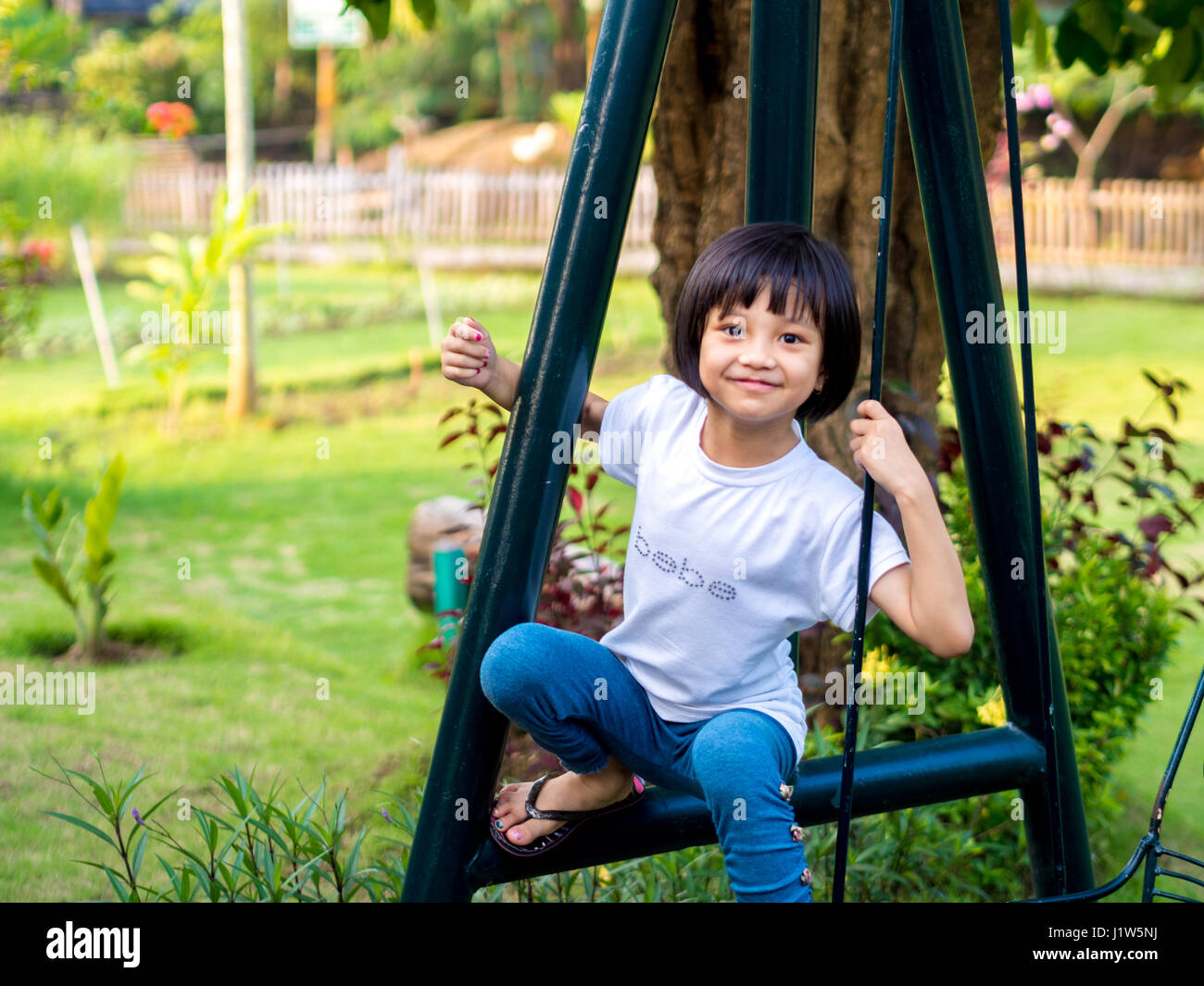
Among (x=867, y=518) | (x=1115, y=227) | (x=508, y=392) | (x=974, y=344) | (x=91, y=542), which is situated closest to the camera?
(x=867, y=518)

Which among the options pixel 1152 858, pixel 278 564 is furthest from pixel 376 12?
pixel 278 564

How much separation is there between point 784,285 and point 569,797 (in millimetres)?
801

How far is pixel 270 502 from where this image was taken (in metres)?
6.78

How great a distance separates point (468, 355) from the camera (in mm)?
1861

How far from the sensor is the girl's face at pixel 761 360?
1.70 metres

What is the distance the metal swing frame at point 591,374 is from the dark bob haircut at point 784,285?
172 millimetres

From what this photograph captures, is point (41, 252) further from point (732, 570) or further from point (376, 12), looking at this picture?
point (732, 570)

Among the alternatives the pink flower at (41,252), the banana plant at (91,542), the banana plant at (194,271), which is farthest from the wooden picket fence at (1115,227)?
the banana plant at (91,542)

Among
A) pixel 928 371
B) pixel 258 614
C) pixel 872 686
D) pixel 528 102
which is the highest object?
pixel 528 102

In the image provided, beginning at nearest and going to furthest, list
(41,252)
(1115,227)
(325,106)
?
(41,252) → (1115,227) → (325,106)

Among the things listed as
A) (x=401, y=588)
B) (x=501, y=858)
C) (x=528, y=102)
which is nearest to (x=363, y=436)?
(x=401, y=588)

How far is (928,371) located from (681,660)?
194 cm

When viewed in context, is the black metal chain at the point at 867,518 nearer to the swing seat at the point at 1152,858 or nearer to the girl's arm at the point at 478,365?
the swing seat at the point at 1152,858
